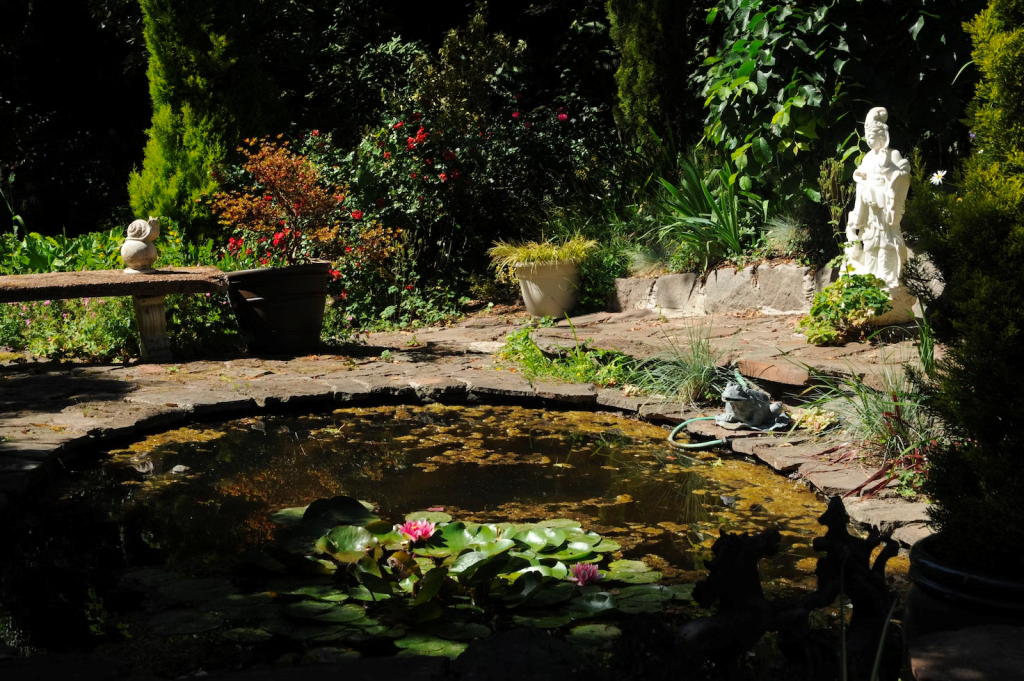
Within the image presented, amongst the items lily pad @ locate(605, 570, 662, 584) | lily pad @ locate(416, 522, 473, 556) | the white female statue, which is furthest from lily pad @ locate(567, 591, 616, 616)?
the white female statue

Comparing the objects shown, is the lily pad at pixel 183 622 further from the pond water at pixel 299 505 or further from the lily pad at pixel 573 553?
the lily pad at pixel 573 553

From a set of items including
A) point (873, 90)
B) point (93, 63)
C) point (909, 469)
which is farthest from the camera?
point (93, 63)

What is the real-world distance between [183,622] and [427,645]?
0.65 m

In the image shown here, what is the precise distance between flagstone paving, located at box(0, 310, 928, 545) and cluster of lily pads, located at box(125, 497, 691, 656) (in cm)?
109

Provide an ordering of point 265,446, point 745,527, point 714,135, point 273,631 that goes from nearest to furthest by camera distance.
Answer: point 273,631
point 745,527
point 265,446
point 714,135

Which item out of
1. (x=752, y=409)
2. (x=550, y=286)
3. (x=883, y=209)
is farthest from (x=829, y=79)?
(x=752, y=409)

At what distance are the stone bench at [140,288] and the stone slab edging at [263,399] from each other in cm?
32

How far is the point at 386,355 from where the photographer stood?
6480 millimetres

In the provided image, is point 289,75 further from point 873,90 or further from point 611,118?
point 873,90

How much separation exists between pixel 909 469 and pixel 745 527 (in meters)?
0.73

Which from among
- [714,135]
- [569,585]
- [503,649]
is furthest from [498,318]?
[503,649]

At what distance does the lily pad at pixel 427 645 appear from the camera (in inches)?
82.6

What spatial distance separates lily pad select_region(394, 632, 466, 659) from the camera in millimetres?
2098

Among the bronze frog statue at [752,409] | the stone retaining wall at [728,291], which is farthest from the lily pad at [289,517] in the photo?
the stone retaining wall at [728,291]
